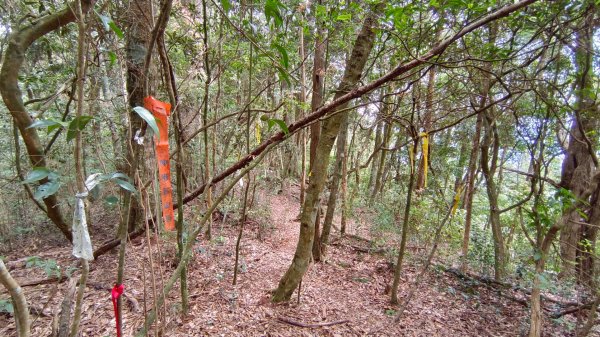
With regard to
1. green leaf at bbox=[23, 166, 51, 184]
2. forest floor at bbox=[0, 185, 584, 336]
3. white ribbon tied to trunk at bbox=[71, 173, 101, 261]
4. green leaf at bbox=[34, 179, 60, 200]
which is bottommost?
forest floor at bbox=[0, 185, 584, 336]

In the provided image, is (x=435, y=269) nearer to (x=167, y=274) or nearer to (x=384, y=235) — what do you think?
(x=384, y=235)

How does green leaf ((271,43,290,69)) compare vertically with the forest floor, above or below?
above

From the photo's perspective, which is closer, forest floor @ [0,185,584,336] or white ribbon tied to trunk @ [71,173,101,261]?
white ribbon tied to trunk @ [71,173,101,261]

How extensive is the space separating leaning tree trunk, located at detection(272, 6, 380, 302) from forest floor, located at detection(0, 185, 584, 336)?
14.5 inches

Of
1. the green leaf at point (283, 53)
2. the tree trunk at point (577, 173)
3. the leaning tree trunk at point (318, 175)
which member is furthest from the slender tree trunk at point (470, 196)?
the green leaf at point (283, 53)

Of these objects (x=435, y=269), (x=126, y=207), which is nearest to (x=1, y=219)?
(x=126, y=207)

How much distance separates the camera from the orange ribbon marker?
1337 millimetres

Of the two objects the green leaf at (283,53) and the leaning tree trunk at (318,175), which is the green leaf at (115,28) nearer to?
the green leaf at (283,53)

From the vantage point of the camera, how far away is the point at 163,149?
1504 millimetres

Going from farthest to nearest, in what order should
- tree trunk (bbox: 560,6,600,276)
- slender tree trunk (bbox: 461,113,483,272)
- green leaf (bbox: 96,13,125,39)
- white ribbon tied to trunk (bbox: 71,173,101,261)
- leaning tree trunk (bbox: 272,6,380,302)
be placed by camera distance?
slender tree trunk (bbox: 461,113,483,272), tree trunk (bbox: 560,6,600,276), leaning tree trunk (bbox: 272,6,380,302), green leaf (bbox: 96,13,125,39), white ribbon tied to trunk (bbox: 71,173,101,261)

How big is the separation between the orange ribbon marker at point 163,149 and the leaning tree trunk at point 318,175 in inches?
78.1

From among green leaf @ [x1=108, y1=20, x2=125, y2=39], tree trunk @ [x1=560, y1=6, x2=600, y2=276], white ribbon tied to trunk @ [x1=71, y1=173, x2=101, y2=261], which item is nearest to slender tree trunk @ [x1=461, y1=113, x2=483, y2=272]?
tree trunk @ [x1=560, y1=6, x2=600, y2=276]

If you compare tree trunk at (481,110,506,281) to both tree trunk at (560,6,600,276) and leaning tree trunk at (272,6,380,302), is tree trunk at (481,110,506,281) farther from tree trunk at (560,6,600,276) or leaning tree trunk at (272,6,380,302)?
leaning tree trunk at (272,6,380,302)

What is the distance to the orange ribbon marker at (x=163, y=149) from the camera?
52.6 inches
